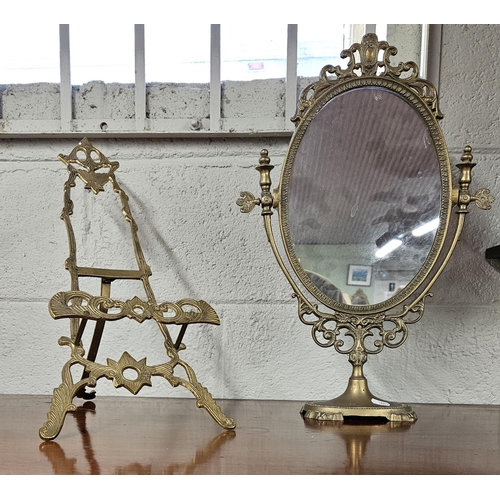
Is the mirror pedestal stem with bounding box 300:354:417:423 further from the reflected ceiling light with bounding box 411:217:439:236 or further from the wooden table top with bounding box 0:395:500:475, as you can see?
the reflected ceiling light with bounding box 411:217:439:236

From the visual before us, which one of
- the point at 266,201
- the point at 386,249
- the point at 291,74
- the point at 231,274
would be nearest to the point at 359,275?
the point at 386,249

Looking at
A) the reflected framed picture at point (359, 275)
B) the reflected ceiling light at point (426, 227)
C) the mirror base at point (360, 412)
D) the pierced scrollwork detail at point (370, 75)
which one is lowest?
the mirror base at point (360, 412)

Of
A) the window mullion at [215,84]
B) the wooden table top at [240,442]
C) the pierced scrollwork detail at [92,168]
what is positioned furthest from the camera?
the window mullion at [215,84]

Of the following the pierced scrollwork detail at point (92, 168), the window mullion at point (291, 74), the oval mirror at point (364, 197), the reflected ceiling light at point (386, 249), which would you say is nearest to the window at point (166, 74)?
the window mullion at point (291, 74)

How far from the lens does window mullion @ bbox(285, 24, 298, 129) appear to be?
1217 millimetres

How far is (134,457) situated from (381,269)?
18.4 inches

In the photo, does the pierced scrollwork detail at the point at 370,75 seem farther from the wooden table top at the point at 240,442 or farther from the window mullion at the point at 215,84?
the wooden table top at the point at 240,442

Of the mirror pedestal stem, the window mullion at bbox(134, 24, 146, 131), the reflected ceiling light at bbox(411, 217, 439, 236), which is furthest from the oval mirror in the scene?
the window mullion at bbox(134, 24, 146, 131)

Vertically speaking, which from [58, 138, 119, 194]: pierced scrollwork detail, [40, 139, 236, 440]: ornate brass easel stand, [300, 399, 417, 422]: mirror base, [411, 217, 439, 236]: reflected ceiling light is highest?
[58, 138, 119, 194]: pierced scrollwork detail

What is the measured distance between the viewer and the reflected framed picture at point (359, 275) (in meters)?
1.00

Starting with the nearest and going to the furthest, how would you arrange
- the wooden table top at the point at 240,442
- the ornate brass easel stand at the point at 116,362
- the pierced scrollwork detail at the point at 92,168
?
the wooden table top at the point at 240,442 → the ornate brass easel stand at the point at 116,362 → the pierced scrollwork detail at the point at 92,168

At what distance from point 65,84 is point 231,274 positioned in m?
0.47

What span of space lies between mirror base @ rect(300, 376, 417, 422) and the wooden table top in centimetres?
2

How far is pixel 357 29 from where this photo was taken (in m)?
A: 1.25
